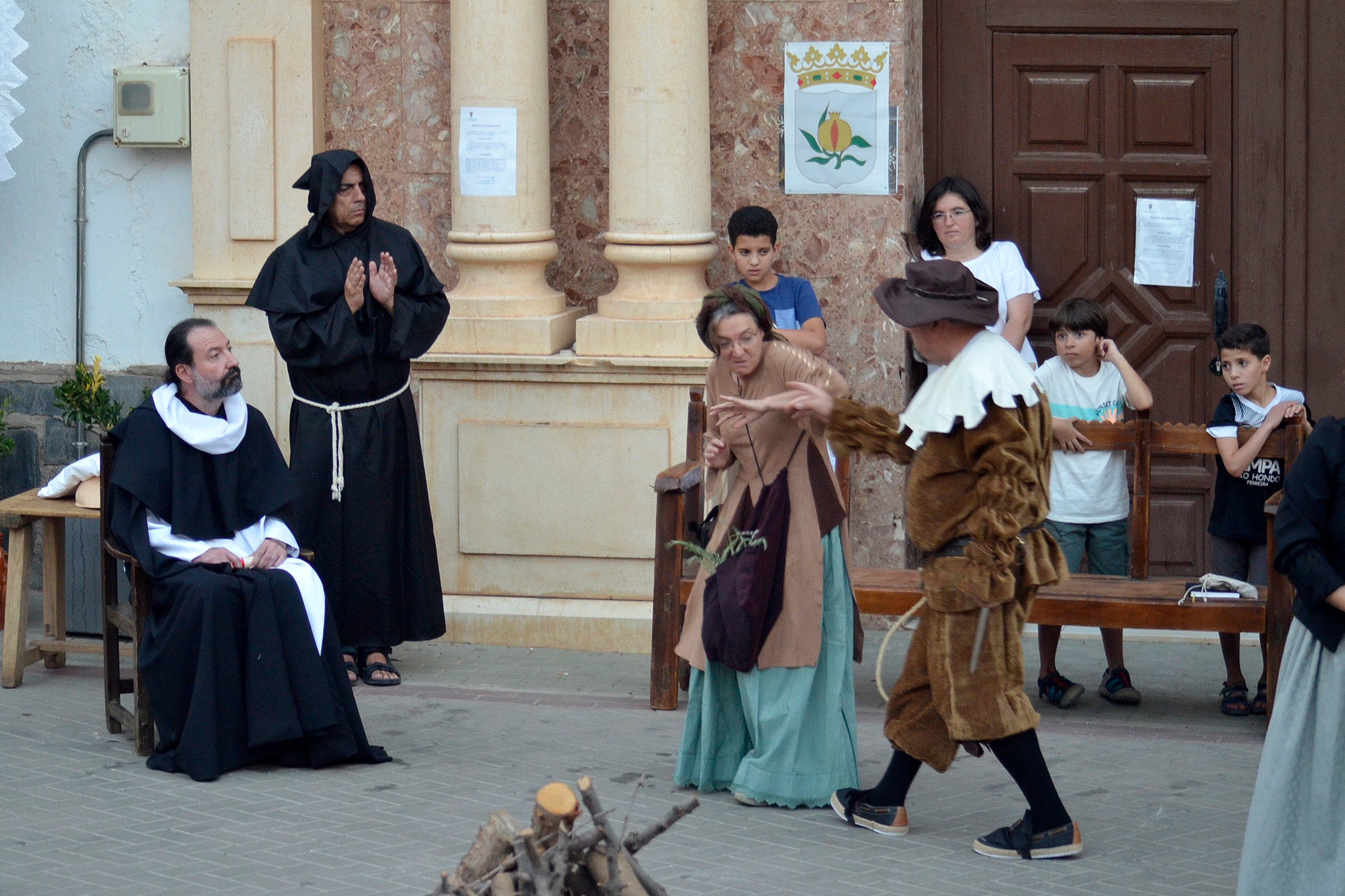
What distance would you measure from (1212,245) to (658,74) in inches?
103

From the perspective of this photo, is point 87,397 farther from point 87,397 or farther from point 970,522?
point 970,522

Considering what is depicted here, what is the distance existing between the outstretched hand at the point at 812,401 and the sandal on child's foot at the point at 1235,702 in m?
2.50

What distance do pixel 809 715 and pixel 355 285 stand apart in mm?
2541

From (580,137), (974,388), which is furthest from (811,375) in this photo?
(580,137)

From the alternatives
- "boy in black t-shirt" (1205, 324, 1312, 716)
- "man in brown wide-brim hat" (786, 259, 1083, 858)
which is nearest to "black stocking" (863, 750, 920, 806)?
"man in brown wide-brim hat" (786, 259, 1083, 858)

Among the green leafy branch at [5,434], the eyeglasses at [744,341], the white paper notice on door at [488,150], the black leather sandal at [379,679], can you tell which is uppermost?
the white paper notice on door at [488,150]

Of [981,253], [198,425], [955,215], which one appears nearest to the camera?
[198,425]

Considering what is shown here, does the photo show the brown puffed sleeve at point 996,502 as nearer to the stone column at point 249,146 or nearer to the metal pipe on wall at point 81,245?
the stone column at point 249,146

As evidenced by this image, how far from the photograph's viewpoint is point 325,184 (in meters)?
6.49

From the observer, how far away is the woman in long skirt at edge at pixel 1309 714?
395 cm

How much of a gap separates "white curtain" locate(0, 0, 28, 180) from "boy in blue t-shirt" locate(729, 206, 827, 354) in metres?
3.39

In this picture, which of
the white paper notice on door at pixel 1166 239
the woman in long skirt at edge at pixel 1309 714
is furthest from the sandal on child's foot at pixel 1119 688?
the woman in long skirt at edge at pixel 1309 714

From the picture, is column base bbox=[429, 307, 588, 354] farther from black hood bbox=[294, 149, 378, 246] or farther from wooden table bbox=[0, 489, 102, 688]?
wooden table bbox=[0, 489, 102, 688]

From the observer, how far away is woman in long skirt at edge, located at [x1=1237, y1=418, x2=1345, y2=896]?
13.0ft
